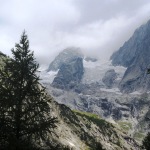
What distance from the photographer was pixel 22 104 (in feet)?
85.4

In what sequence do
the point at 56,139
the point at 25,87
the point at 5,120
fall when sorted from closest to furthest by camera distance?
the point at 5,120 < the point at 25,87 < the point at 56,139

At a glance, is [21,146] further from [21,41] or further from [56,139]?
[56,139]

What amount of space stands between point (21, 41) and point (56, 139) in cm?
16568

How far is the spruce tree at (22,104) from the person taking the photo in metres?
24.6

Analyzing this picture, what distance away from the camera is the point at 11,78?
88.0 ft

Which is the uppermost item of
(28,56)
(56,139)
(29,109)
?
(28,56)

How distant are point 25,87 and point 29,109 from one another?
172cm

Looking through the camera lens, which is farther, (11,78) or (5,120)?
(11,78)

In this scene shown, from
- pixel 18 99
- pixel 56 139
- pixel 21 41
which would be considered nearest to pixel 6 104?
pixel 18 99

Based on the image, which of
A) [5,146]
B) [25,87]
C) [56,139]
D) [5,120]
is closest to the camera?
[5,146]

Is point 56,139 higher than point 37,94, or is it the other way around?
point 37,94

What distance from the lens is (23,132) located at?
83.1 feet

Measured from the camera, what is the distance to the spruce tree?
2464cm

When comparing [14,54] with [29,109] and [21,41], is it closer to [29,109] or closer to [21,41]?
[21,41]
